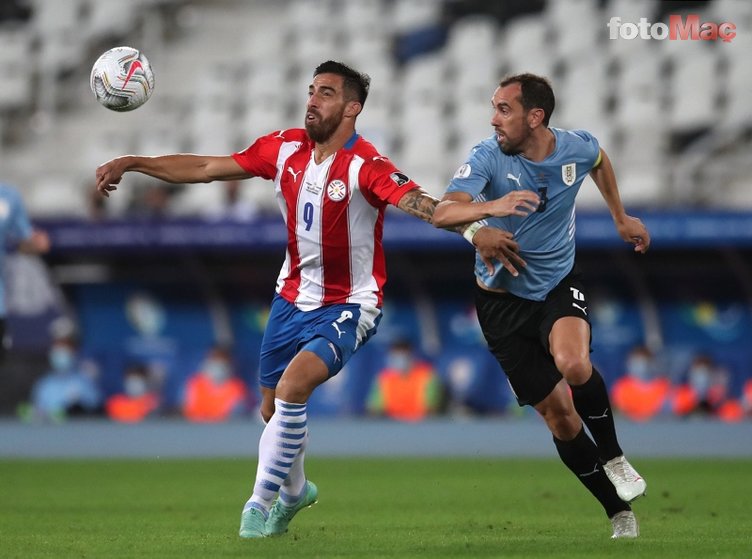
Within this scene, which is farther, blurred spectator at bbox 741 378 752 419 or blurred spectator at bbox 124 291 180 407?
blurred spectator at bbox 124 291 180 407

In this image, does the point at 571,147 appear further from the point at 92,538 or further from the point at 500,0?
the point at 500,0

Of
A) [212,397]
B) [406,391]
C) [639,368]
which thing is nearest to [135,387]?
[212,397]

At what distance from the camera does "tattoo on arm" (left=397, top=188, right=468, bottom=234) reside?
6.80 metres

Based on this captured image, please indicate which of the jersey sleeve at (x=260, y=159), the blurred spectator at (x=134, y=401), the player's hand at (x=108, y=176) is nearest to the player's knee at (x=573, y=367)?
the jersey sleeve at (x=260, y=159)

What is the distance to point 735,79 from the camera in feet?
67.3

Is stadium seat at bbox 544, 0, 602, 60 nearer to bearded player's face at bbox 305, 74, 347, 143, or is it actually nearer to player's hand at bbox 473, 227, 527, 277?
bearded player's face at bbox 305, 74, 347, 143

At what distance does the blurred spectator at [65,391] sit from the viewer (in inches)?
755

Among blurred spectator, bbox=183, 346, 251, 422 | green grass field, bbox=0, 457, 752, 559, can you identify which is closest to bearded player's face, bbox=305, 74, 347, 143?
green grass field, bbox=0, 457, 752, 559

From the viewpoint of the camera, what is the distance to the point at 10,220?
1074cm

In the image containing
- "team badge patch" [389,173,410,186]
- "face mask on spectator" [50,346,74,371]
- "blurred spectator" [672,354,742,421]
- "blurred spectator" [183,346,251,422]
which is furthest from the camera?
"blurred spectator" [183,346,251,422]

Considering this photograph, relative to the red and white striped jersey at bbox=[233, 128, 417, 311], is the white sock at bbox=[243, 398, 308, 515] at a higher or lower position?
lower

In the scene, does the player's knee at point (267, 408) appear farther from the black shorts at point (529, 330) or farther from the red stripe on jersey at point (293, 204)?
the black shorts at point (529, 330)

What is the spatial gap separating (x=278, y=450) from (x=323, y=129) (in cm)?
172

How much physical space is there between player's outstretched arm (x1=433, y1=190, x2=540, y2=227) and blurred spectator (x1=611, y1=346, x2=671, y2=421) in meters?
12.0
